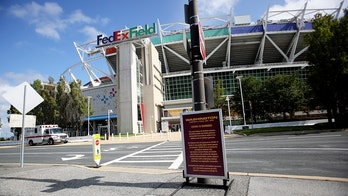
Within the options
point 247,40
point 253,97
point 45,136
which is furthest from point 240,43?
point 45,136

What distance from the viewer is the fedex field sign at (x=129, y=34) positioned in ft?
165

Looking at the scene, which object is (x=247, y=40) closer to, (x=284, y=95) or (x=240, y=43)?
(x=240, y=43)

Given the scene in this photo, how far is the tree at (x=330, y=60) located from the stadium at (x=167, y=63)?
98.5 feet

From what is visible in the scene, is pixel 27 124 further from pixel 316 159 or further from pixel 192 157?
pixel 316 159

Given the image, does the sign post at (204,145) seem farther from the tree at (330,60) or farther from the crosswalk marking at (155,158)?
the tree at (330,60)

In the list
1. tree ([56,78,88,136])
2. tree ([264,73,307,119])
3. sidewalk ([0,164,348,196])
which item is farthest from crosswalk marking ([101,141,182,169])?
tree ([264,73,307,119])

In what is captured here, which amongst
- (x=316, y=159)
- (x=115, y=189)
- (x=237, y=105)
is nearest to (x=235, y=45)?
(x=237, y=105)

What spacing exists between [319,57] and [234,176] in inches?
880

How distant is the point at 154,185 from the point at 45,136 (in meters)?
27.2

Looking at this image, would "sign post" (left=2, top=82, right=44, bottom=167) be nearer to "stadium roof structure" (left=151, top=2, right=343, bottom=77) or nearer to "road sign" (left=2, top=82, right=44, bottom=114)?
"road sign" (left=2, top=82, right=44, bottom=114)

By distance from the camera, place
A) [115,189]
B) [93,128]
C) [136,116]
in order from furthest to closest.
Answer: [93,128]
[136,116]
[115,189]

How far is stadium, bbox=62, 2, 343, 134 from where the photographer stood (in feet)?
170

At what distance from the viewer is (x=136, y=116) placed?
51281 mm

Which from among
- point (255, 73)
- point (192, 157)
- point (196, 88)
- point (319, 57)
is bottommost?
point (192, 157)
